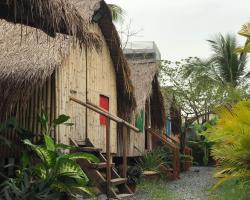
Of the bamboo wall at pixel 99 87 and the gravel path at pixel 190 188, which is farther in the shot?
the bamboo wall at pixel 99 87

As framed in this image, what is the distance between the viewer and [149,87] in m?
14.9

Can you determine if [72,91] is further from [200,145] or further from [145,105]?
[200,145]

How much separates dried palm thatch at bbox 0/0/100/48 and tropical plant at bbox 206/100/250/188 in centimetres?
300

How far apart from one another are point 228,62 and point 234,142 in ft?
58.5

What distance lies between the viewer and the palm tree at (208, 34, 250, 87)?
82.3ft

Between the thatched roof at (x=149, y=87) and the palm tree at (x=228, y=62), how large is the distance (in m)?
8.92

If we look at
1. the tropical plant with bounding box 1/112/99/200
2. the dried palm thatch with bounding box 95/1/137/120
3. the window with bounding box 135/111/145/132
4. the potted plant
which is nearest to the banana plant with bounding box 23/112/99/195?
the tropical plant with bounding box 1/112/99/200

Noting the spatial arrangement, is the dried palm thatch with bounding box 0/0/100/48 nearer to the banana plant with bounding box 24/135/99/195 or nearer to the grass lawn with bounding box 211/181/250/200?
the banana plant with bounding box 24/135/99/195

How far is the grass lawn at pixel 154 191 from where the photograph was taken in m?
10.4

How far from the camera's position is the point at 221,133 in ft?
26.3

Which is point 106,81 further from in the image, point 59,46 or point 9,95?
point 9,95

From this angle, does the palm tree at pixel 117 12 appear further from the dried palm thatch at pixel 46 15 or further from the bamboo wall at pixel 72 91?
the dried palm thatch at pixel 46 15

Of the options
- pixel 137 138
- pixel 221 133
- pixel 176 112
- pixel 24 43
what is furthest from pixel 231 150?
pixel 176 112

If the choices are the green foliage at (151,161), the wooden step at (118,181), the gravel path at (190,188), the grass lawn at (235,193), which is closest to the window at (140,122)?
the green foliage at (151,161)
